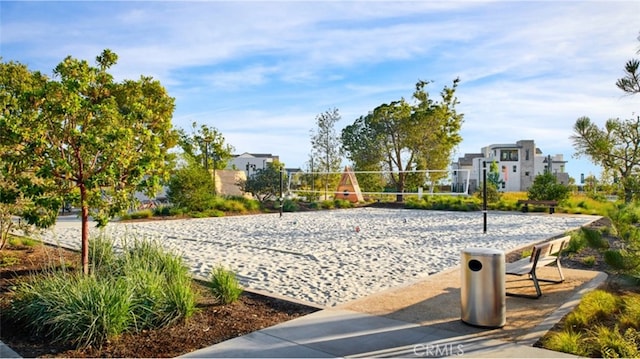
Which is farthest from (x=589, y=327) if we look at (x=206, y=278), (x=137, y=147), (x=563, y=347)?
(x=137, y=147)

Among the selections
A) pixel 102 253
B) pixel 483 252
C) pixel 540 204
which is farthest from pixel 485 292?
pixel 540 204

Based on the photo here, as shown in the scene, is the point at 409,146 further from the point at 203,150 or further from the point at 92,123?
the point at 92,123

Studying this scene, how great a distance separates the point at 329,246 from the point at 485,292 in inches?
220

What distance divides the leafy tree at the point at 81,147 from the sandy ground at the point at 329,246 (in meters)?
0.73

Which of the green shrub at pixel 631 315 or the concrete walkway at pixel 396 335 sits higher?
the green shrub at pixel 631 315

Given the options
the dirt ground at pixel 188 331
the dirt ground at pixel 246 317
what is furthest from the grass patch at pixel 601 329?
the dirt ground at pixel 188 331

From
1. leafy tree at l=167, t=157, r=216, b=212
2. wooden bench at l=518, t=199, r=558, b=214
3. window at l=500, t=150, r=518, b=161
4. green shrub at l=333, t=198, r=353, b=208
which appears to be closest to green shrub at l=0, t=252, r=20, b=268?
leafy tree at l=167, t=157, r=216, b=212

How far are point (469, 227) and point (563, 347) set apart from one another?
10304mm

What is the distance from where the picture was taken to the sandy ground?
6.62 meters

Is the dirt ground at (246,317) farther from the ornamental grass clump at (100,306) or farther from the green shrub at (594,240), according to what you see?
the green shrub at (594,240)

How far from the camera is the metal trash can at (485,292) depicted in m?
4.61

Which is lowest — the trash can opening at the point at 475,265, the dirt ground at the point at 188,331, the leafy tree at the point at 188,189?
the dirt ground at the point at 188,331

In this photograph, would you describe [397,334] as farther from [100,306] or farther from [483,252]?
[100,306]

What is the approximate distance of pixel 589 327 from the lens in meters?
4.55
